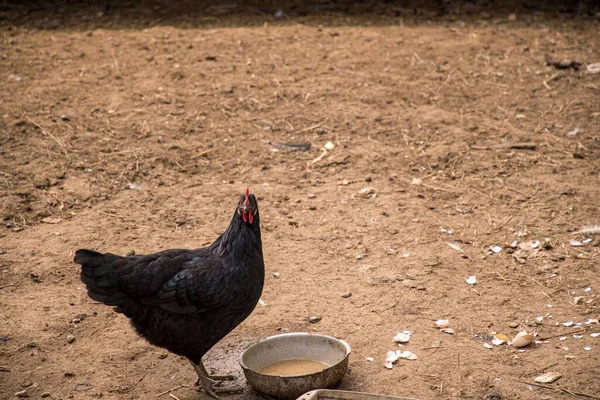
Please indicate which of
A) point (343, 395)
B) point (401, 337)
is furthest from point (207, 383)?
point (401, 337)

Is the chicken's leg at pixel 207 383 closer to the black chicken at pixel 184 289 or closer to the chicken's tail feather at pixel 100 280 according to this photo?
the black chicken at pixel 184 289

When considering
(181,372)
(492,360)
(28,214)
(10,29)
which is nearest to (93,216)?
(28,214)

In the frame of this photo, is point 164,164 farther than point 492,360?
Yes

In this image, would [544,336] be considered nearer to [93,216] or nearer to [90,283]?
[90,283]

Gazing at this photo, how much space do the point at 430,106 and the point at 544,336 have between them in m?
3.58

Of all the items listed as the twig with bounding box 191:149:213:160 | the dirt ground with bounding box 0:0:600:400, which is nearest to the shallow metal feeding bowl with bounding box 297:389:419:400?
the dirt ground with bounding box 0:0:600:400

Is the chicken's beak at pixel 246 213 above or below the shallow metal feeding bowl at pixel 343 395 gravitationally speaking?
above

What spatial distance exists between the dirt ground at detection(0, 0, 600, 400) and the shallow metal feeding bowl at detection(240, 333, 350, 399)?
8.1 inches

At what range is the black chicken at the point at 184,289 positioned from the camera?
3.74 metres

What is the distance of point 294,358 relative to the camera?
4016mm

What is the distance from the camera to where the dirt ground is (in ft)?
13.9

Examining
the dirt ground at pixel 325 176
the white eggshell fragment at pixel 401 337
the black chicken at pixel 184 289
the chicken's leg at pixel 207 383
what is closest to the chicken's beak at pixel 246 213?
the black chicken at pixel 184 289

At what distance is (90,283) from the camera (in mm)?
3730

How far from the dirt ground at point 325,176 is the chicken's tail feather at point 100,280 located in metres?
0.59
